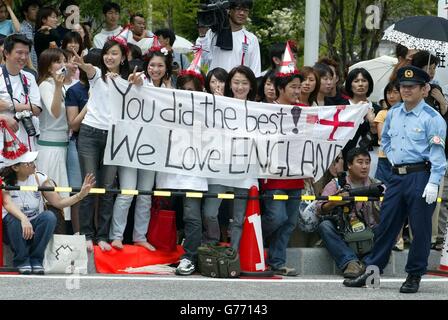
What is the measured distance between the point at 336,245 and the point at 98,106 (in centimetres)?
297

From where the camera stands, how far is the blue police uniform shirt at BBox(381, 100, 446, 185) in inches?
A: 418

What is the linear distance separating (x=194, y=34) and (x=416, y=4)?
6.32 meters

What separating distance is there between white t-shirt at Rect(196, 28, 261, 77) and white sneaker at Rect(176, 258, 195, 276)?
3.17m

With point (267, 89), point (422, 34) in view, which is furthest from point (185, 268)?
point (422, 34)

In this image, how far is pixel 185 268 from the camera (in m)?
11.5

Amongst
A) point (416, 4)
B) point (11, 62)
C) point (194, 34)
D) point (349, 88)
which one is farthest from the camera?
point (194, 34)

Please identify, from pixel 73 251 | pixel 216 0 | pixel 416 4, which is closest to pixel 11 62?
pixel 73 251

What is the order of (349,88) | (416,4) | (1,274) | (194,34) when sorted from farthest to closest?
1. (194,34)
2. (416,4)
3. (349,88)
4. (1,274)

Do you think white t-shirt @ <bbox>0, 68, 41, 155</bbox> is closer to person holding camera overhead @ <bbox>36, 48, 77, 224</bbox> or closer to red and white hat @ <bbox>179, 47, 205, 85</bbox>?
person holding camera overhead @ <bbox>36, 48, 77, 224</bbox>

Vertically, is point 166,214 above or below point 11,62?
below

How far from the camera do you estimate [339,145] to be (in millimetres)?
12461

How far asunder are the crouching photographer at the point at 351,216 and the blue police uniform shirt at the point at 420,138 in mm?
1179

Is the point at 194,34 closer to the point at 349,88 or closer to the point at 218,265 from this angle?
the point at 349,88

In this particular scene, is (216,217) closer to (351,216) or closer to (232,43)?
(351,216)
